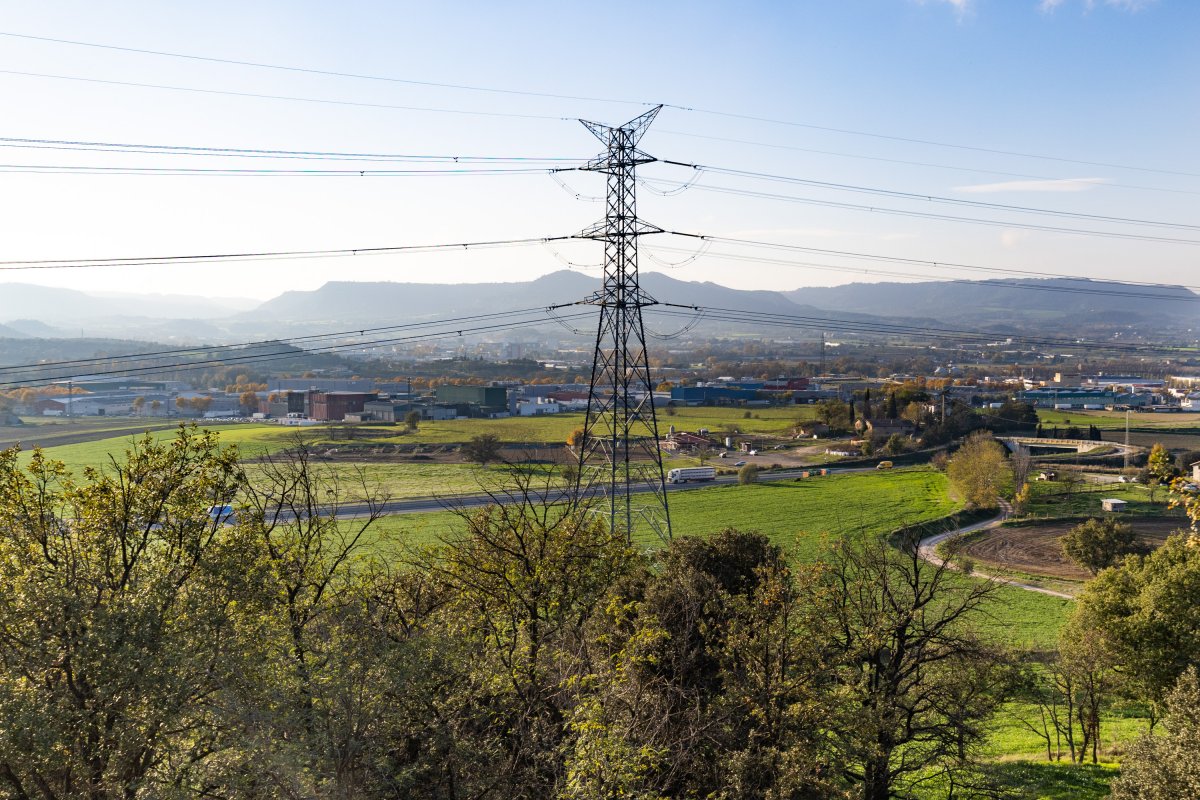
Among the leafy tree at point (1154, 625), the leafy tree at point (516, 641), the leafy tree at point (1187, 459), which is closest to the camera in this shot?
the leafy tree at point (516, 641)

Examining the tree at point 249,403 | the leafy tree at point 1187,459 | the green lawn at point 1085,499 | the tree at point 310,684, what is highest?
the tree at point 310,684

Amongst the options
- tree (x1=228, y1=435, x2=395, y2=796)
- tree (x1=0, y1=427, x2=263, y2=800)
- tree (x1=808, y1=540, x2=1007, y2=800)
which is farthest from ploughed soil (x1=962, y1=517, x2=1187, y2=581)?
tree (x1=0, y1=427, x2=263, y2=800)

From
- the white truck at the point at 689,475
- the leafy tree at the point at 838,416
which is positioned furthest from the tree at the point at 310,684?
the leafy tree at the point at 838,416

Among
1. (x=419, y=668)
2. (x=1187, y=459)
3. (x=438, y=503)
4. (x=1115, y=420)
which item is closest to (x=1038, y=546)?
(x=1187, y=459)

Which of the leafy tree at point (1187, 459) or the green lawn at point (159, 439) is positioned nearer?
the green lawn at point (159, 439)

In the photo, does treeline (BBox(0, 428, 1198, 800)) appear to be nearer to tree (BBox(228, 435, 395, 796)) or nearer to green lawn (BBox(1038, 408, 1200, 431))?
tree (BBox(228, 435, 395, 796))

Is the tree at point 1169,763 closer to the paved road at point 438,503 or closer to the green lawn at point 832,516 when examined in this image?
the green lawn at point 832,516
